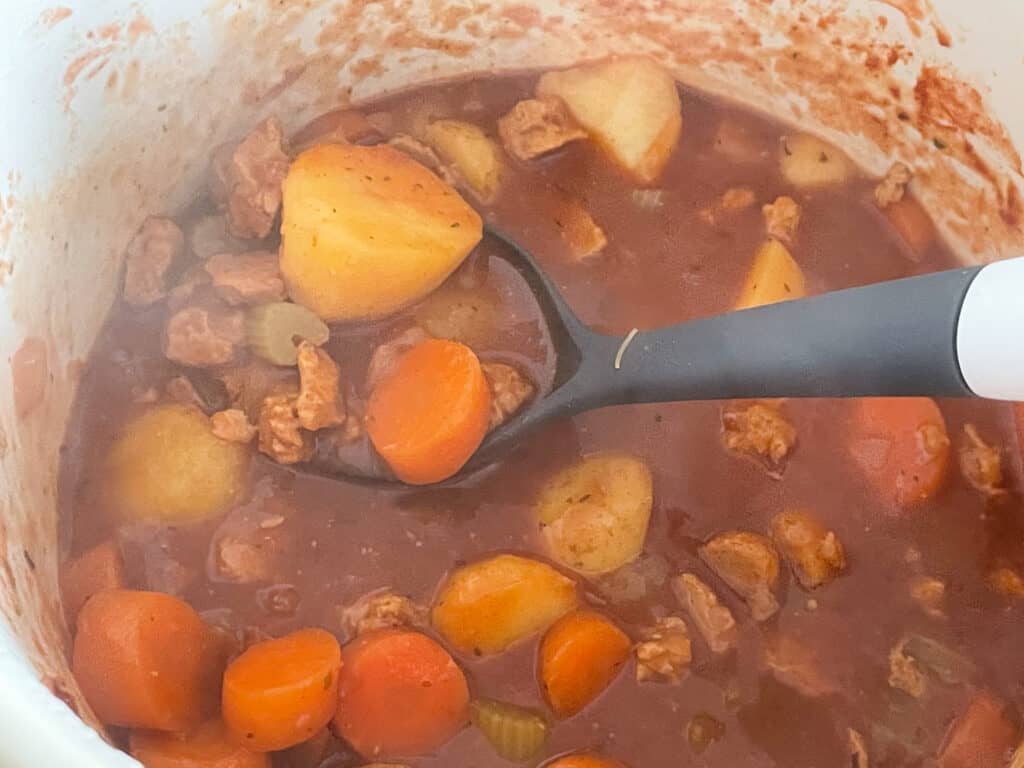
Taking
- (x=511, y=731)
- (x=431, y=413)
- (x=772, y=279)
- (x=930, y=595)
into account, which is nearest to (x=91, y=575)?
(x=431, y=413)

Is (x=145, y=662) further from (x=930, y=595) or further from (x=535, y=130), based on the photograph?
(x=930, y=595)

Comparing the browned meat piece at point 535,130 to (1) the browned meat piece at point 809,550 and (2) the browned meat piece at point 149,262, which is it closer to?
(2) the browned meat piece at point 149,262

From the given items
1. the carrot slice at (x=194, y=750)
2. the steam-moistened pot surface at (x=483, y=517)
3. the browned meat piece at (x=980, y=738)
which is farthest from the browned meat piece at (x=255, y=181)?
the browned meat piece at (x=980, y=738)

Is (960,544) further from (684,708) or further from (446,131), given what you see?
(446,131)

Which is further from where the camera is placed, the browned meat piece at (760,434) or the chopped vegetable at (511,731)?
the browned meat piece at (760,434)

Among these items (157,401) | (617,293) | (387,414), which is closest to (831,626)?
(617,293)
